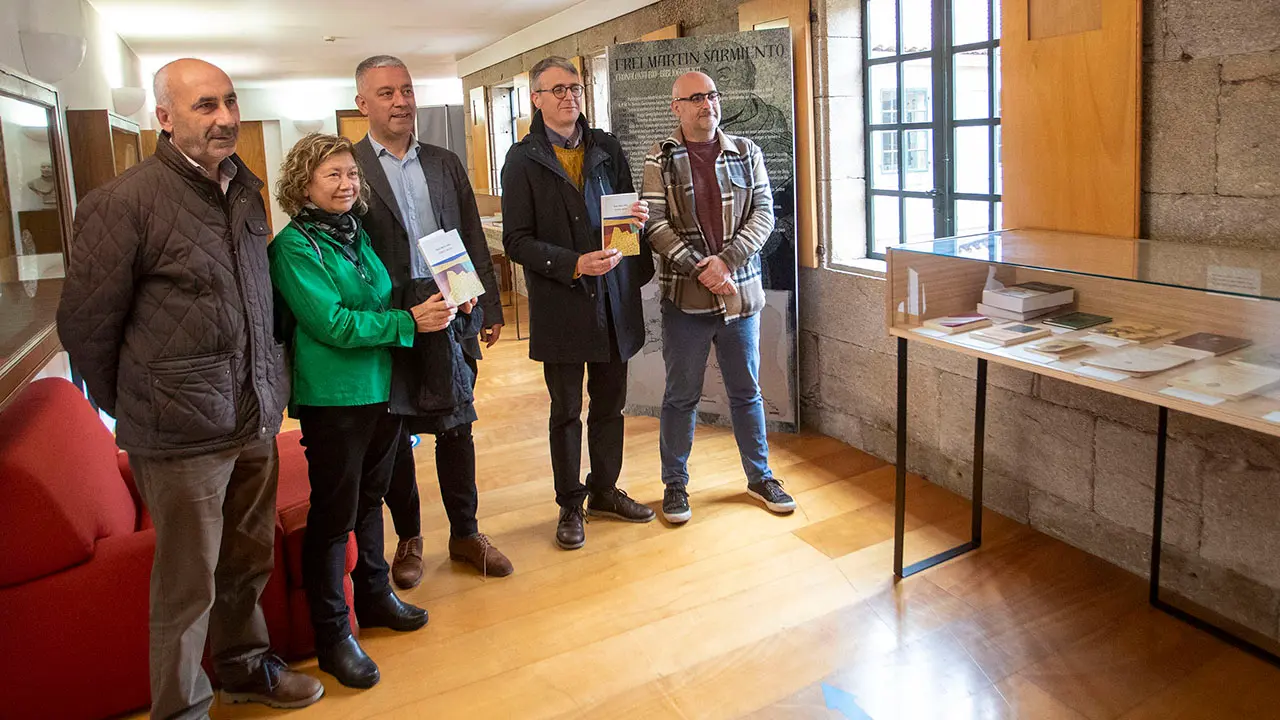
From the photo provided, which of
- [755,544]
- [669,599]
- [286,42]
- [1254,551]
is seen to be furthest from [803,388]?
[286,42]

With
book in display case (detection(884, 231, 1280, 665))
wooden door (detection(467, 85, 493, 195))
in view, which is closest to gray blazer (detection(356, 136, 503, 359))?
book in display case (detection(884, 231, 1280, 665))

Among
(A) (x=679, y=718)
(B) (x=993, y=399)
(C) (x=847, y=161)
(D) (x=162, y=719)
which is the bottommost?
(A) (x=679, y=718)

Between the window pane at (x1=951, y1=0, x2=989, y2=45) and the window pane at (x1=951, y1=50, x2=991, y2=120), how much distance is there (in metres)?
0.05

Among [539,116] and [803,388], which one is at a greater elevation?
[539,116]

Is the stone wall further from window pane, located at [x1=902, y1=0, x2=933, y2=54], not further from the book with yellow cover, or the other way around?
the book with yellow cover

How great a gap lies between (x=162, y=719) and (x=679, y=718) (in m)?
1.18

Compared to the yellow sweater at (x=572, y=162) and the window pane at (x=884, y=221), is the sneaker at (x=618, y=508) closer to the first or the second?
the yellow sweater at (x=572, y=162)

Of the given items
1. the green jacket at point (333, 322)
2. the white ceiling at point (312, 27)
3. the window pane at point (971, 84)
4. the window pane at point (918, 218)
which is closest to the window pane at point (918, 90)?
the window pane at point (971, 84)

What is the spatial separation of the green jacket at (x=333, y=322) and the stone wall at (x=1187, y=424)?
6.96 feet

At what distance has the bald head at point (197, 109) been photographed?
1.89 m

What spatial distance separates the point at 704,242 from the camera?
3230mm

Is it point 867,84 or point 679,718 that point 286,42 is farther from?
point 679,718

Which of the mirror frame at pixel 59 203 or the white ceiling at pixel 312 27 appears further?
the white ceiling at pixel 312 27

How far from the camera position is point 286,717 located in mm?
2309
